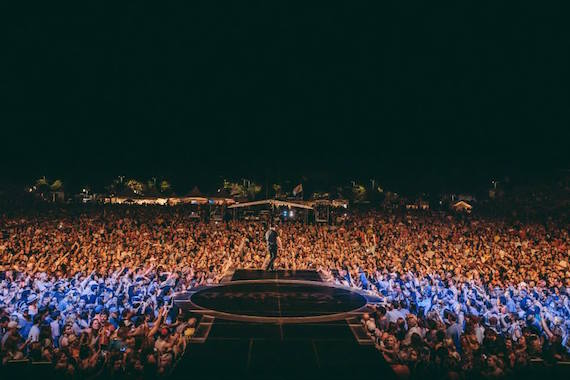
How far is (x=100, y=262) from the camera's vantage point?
611 inches

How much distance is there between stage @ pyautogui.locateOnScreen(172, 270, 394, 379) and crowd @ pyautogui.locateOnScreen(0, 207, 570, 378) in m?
0.41

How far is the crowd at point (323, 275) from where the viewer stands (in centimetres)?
716

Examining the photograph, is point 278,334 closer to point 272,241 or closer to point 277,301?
point 277,301

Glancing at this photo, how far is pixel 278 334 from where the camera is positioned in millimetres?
9711

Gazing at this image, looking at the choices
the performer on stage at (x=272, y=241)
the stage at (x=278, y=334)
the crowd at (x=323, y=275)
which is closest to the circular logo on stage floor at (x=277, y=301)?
the stage at (x=278, y=334)

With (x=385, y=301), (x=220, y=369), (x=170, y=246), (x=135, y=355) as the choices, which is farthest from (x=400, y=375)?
(x=170, y=246)

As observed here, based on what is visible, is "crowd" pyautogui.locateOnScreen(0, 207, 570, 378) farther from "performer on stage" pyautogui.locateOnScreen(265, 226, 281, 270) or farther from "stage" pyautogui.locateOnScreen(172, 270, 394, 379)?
"performer on stage" pyautogui.locateOnScreen(265, 226, 281, 270)

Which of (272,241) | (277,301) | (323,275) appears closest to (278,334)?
(277,301)

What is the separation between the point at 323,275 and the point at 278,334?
296 inches

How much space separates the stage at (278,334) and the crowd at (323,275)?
41 centimetres

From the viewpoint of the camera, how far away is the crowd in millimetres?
7164

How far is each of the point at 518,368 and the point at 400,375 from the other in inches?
69.9

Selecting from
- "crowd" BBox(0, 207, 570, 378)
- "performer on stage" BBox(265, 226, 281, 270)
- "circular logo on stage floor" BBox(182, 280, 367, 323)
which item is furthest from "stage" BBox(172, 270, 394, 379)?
"performer on stage" BBox(265, 226, 281, 270)

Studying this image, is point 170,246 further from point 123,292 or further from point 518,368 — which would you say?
point 518,368
